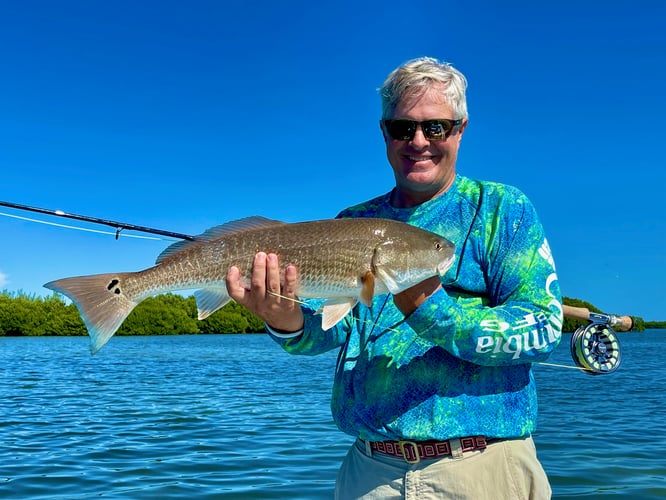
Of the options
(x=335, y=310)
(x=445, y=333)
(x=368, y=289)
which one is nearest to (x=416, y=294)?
(x=445, y=333)

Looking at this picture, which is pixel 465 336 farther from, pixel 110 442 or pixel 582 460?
pixel 110 442

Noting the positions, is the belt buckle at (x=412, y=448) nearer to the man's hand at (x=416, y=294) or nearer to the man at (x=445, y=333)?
the man at (x=445, y=333)

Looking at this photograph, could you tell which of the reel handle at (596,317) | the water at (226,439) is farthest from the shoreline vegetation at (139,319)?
the reel handle at (596,317)

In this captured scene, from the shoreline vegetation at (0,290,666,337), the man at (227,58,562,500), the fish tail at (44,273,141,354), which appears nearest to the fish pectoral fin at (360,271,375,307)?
the man at (227,58,562,500)

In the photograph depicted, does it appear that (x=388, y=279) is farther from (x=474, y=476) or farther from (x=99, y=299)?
(x=99, y=299)

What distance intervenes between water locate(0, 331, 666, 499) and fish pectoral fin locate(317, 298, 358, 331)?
5853mm

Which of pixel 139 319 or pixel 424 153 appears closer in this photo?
pixel 424 153

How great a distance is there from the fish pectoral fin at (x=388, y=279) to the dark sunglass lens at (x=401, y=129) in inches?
26.1

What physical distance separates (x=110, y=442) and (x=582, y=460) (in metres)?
7.85

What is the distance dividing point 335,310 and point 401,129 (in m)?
0.96

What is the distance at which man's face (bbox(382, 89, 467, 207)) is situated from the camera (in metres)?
3.36

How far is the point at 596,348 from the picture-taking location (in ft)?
19.6

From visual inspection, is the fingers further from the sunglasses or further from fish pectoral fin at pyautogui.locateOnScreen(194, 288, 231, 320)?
the sunglasses

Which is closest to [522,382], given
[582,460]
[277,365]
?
[582,460]
